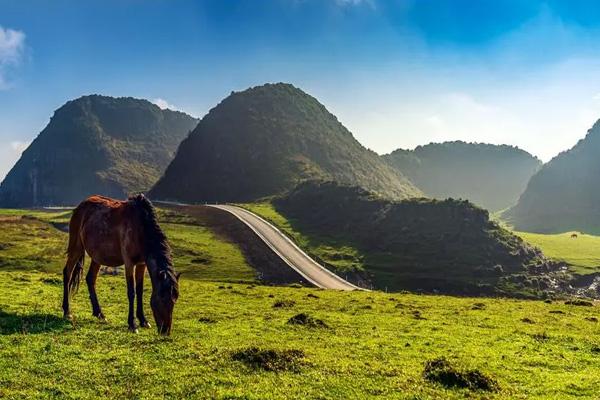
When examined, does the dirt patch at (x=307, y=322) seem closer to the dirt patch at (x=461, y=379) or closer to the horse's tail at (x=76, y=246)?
the dirt patch at (x=461, y=379)

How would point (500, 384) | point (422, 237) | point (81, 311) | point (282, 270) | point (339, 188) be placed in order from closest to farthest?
point (500, 384), point (81, 311), point (282, 270), point (422, 237), point (339, 188)

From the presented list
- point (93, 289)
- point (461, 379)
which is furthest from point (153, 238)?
point (461, 379)

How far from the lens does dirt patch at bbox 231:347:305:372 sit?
16797mm

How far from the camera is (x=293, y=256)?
109 meters

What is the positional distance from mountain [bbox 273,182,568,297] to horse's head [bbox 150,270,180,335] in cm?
8195

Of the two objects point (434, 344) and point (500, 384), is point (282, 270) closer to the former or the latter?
point (434, 344)

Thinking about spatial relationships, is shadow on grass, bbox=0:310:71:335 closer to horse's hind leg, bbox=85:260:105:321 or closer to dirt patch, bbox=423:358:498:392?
horse's hind leg, bbox=85:260:105:321

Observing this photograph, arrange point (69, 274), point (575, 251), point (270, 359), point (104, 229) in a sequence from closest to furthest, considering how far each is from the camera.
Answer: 1. point (270, 359)
2. point (104, 229)
3. point (69, 274)
4. point (575, 251)

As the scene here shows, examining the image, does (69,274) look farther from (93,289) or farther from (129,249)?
(129,249)

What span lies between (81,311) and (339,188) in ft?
463

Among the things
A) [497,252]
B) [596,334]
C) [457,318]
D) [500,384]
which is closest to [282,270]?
[497,252]

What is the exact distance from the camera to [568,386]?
56.0 ft

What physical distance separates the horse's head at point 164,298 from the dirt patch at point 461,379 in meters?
11.3

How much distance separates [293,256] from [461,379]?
9299cm
